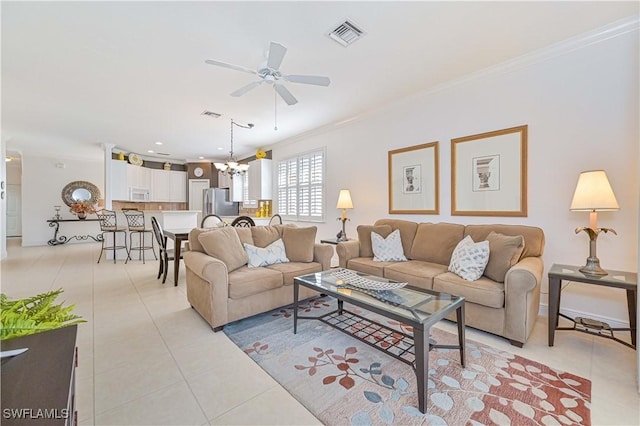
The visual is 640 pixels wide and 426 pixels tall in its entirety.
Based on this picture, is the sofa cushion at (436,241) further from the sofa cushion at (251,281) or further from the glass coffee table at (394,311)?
the sofa cushion at (251,281)

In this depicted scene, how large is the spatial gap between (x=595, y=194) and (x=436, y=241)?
1426mm

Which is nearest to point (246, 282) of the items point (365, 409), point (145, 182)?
point (365, 409)

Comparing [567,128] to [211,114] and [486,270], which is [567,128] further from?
[211,114]

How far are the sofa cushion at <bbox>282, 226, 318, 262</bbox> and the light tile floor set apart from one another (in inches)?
47.8

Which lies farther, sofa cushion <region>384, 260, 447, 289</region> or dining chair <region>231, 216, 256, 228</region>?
dining chair <region>231, 216, 256, 228</region>

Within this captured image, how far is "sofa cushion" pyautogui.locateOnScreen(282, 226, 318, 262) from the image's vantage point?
11.0 ft

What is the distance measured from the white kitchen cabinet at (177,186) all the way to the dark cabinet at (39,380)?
8766mm

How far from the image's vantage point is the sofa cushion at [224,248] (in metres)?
2.78

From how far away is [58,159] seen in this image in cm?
820

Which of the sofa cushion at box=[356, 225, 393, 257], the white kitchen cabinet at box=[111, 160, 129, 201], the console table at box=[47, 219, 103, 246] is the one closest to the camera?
the sofa cushion at box=[356, 225, 393, 257]

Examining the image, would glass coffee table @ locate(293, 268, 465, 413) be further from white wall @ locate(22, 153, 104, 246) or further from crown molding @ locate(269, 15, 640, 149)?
white wall @ locate(22, 153, 104, 246)

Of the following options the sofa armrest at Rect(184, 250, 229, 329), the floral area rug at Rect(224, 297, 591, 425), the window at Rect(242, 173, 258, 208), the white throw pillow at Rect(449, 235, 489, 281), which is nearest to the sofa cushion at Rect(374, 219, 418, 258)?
the white throw pillow at Rect(449, 235, 489, 281)

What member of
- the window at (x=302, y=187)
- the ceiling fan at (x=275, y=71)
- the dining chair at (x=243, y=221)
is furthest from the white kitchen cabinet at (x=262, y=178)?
the ceiling fan at (x=275, y=71)

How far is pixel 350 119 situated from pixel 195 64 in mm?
2618
